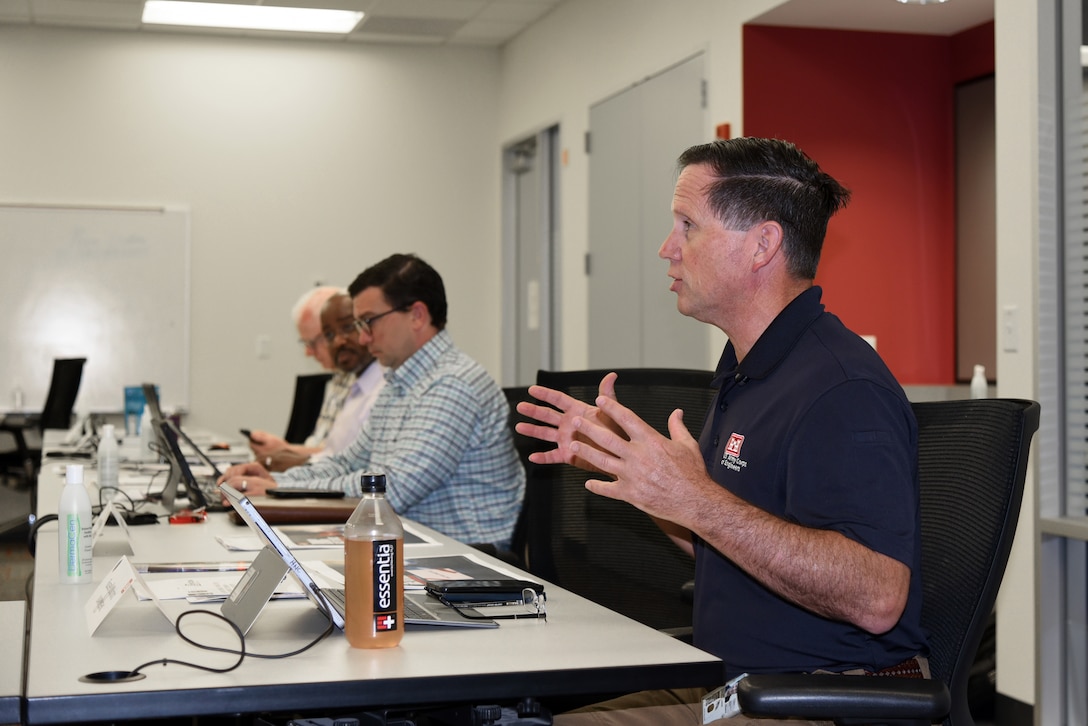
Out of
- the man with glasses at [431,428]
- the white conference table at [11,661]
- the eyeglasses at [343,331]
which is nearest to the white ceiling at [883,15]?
the eyeglasses at [343,331]

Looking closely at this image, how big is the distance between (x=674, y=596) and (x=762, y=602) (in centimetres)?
54

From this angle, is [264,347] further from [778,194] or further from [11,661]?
[11,661]

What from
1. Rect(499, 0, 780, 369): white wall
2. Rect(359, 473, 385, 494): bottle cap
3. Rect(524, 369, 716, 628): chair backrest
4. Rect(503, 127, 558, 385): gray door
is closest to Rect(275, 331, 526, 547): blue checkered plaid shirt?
Rect(524, 369, 716, 628): chair backrest

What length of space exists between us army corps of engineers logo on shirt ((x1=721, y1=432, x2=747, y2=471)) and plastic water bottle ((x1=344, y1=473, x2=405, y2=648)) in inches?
20.4

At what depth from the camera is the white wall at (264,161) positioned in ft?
23.3

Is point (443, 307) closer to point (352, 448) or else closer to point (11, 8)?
point (352, 448)

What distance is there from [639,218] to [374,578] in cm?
447

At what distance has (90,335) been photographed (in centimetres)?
718

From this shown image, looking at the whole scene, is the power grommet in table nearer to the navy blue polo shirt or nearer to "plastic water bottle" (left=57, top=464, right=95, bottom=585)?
"plastic water bottle" (left=57, top=464, right=95, bottom=585)

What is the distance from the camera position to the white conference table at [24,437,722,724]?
1166 mm

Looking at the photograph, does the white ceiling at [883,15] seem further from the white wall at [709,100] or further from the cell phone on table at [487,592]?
the cell phone on table at [487,592]

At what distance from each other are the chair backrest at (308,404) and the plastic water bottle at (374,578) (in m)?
4.39

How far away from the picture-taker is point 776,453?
1.55m

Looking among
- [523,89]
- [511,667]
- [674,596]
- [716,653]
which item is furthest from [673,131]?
[511,667]
